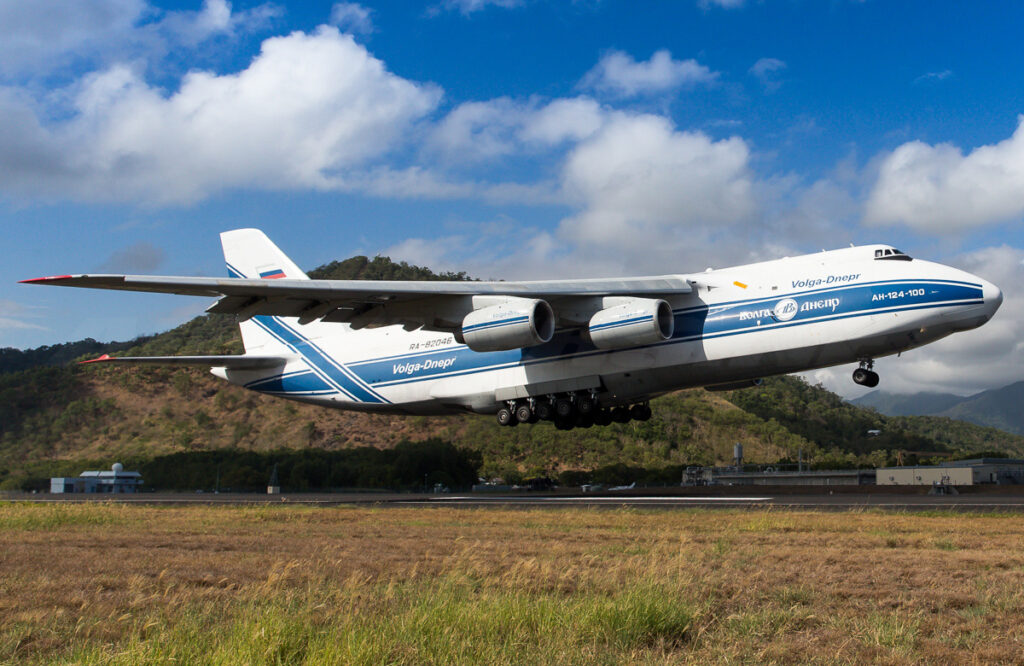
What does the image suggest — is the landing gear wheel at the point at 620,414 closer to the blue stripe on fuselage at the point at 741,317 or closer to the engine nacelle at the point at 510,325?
the blue stripe on fuselage at the point at 741,317

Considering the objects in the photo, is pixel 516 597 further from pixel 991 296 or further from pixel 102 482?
pixel 102 482

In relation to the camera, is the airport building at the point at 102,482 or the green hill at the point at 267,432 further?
the green hill at the point at 267,432

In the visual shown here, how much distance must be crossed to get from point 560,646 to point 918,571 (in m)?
4.98

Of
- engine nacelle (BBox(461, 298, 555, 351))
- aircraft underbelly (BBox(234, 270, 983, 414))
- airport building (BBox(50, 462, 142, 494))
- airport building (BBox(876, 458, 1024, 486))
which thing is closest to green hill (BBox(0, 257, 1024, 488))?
airport building (BBox(50, 462, 142, 494))

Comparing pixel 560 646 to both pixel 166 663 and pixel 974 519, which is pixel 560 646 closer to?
pixel 166 663

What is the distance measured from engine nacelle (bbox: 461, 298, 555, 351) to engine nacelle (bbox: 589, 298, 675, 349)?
129cm

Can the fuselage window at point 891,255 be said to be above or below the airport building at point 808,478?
above

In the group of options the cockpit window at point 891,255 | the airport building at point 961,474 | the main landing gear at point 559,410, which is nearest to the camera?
the cockpit window at point 891,255

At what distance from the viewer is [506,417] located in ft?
81.1

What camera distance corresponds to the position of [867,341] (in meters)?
19.9

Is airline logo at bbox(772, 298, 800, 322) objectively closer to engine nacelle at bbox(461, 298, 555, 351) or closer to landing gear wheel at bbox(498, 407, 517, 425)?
engine nacelle at bbox(461, 298, 555, 351)

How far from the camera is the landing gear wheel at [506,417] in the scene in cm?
2465

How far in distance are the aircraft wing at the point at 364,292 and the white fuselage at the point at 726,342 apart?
1.06 m

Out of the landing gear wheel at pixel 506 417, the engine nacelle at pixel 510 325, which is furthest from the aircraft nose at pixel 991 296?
the landing gear wheel at pixel 506 417
